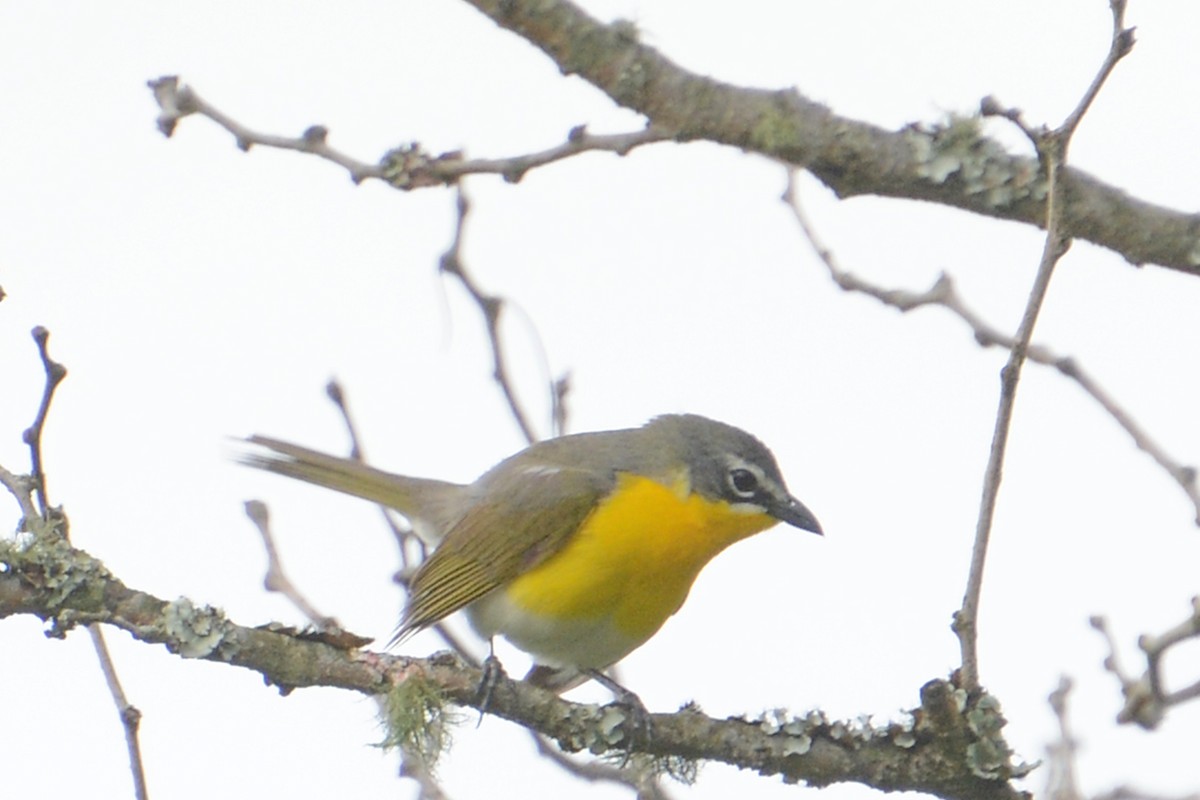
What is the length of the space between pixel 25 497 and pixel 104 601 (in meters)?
0.25

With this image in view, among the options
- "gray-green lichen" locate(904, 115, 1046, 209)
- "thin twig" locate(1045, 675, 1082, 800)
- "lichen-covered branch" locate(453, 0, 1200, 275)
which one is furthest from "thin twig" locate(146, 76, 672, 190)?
"thin twig" locate(1045, 675, 1082, 800)

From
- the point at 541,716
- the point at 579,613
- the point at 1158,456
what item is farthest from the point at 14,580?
the point at 579,613

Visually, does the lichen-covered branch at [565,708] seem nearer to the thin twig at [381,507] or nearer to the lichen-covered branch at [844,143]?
the thin twig at [381,507]

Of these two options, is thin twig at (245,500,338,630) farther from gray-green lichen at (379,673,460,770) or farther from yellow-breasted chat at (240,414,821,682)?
yellow-breasted chat at (240,414,821,682)

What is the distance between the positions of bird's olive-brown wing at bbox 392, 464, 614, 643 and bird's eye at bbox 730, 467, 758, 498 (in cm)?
44

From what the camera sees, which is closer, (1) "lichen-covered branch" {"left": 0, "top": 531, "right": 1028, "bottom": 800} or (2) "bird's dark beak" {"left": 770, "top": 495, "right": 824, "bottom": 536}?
(1) "lichen-covered branch" {"left": 0, "top": 531, "right": 1028, "bottom": 800}

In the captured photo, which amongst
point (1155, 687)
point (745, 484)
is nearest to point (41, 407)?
point (1155, 687)

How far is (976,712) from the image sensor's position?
10.6ft

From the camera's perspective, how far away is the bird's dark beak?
548cm

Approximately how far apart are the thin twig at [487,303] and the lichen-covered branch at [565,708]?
28.6 inches

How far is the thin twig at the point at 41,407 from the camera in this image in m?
2.91

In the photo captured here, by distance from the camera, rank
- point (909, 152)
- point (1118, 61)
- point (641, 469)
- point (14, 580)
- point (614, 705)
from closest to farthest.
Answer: point (1118, 61) < point (14, 580) < point (614, 705) < point (909, 152) < point (641, 469)

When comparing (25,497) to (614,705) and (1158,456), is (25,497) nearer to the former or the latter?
(614,705)

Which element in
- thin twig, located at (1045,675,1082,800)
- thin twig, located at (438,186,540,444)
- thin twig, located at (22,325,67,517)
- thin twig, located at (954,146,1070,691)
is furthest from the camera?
thin twig, located at (438,186,540,444)
